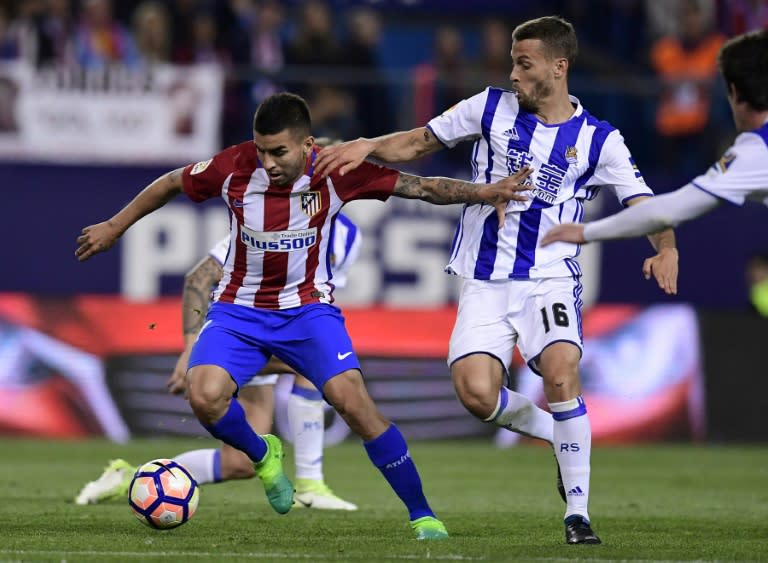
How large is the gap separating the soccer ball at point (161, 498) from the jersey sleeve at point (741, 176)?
2.85m

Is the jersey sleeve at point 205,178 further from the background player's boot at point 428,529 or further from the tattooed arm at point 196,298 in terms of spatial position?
the background player's boot at point 428,529

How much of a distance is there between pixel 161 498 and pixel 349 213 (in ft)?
28.3

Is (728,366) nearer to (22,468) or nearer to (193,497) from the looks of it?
(22,468)

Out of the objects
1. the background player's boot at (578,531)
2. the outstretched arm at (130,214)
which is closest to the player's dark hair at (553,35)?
the outstretched arm at (130,214)

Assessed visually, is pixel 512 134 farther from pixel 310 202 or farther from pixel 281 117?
pixel 281 117

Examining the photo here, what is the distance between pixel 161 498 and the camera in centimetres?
734

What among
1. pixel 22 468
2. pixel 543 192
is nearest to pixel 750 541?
pixel 543 192

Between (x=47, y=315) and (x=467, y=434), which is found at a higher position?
(x=47, y=315)

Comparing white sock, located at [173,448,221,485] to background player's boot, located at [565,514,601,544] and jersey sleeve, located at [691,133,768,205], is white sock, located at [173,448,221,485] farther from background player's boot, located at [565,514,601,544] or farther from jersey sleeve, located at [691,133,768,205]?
jersey sleeve, located at [691,133,768,205]

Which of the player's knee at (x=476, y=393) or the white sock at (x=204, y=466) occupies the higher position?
the player's knee at (x=476, y=393)

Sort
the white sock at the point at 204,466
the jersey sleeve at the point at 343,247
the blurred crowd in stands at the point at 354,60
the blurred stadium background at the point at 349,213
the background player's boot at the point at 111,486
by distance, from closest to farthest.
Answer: the white sock at the point at 204,466 → the background player's boot at the point at 111,486 → the jersey sleeve at the point at 343,247 → the blurred stadium background at the point at 349,213 → the blurred crowd in stands at the point at 354,60

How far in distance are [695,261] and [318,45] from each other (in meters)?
4.60

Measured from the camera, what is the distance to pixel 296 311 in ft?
24.7

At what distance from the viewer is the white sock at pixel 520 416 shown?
25.3 feet
